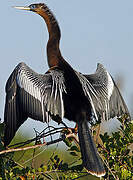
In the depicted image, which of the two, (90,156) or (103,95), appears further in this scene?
(103,95)

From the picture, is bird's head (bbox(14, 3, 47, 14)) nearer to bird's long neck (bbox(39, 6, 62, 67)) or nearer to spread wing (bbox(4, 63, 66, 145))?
bird's long neck (bbox(39, 6, 62, 67))

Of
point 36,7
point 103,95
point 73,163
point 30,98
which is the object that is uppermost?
point 36,7

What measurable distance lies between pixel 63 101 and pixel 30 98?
1.07 ft

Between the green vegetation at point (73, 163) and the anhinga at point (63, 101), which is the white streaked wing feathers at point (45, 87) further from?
the green vegetation at point (73, 163)

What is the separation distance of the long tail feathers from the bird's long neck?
1378 millimetres

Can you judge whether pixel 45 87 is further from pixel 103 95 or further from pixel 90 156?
pixel 90 156

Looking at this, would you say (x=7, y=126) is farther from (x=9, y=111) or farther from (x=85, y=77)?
(x=85, y=77)

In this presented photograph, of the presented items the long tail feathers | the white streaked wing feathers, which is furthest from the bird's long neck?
the long tail feathers

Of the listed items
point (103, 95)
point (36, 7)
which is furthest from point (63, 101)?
point (36, 7)

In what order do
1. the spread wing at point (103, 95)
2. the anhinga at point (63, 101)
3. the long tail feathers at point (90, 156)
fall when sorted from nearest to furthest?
the long tail feathers at point (90, 156)
the anhinga at point (63, 101)
the spread wing at point (103, 95)

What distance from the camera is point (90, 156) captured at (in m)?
3.97

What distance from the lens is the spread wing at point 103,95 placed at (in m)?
4.42

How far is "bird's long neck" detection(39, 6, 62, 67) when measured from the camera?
539cm

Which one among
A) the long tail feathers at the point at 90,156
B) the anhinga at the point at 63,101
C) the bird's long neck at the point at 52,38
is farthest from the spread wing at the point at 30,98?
the bird's long neck at the point at 52,38
